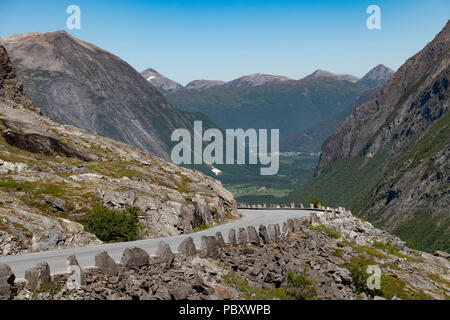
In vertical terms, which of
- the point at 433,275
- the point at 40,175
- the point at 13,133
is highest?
the point at 13,133

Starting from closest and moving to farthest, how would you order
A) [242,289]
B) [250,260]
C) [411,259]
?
[242,289] → [250,260] → [411,259]

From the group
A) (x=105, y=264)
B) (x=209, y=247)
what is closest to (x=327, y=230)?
(x=209, y=247)

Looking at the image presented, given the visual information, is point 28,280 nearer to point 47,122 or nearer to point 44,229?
A: point 44,229

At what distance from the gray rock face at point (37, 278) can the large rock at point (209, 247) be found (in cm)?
1258

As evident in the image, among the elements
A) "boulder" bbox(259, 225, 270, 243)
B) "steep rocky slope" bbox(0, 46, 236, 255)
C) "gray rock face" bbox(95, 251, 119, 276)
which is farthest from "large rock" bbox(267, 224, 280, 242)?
"gray rock face" bbox(95, 251, 119, 276)

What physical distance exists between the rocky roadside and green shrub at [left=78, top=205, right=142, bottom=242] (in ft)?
35.1

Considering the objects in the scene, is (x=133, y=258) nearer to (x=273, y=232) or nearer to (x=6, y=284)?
(x=6, y=284)

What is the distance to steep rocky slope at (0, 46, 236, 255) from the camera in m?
43.4

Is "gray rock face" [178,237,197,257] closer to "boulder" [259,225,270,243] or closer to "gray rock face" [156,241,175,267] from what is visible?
"gray rock face" [156,241,175,267]

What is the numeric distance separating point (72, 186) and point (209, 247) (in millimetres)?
26869
